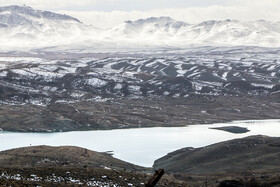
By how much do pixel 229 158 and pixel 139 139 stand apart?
41515 mm

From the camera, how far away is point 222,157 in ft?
228

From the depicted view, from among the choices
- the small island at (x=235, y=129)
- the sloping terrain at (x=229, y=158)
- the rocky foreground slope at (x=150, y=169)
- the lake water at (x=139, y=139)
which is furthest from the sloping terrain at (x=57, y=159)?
the small island at (x=235, y=129)

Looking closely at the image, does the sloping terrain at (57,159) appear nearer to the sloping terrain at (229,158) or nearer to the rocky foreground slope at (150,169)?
the rocky foreground slope at (150,169)

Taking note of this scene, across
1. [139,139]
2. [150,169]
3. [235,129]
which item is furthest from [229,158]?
[235,129]

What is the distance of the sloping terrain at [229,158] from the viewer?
60175 mm

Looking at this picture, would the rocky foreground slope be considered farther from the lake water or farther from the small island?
the small island

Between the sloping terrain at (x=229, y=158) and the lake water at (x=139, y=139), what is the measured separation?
20.2 ft

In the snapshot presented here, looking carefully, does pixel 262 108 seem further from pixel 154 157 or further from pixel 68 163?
pixel 68 163

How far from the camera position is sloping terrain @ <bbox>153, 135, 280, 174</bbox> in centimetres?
6017

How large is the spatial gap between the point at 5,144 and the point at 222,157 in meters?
49.7

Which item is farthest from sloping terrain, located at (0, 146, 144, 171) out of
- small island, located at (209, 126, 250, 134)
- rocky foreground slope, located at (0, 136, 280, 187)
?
small island, located at (209, 126, 250, 134)

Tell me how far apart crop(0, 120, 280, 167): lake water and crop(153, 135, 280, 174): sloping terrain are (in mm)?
6159

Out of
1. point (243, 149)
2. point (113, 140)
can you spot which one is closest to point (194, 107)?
point (113, 140)

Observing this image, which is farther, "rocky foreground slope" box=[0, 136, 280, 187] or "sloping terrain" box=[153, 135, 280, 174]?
"sloping terrain" box=[153, 135, 280, 174]
